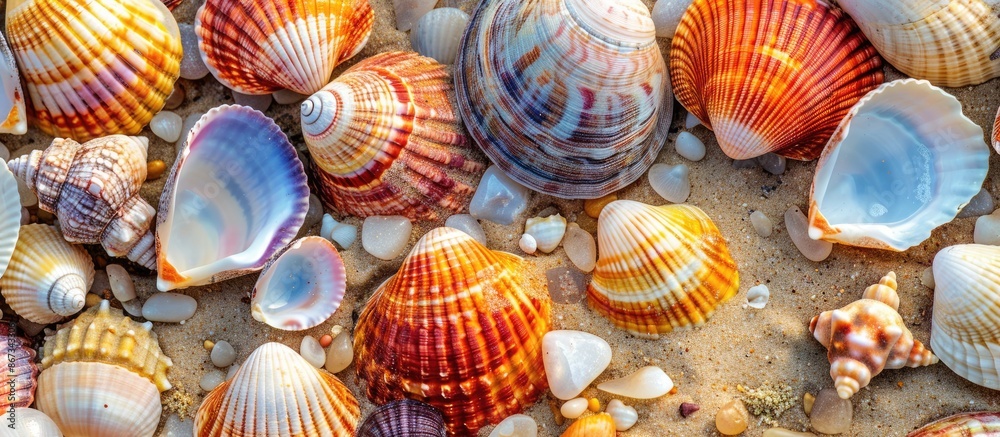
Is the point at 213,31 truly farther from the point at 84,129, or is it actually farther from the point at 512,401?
the point at 512,401

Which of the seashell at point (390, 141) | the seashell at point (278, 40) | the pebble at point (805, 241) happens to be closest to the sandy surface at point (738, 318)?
the pebble at point (805, 241)

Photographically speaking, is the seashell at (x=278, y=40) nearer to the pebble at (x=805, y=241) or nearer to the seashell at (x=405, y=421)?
the seashell at (x=405, y=421)

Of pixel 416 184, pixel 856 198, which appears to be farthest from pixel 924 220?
pixel 416 184

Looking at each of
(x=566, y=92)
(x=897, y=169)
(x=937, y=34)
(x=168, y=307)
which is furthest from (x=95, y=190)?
(x=937, y=34)

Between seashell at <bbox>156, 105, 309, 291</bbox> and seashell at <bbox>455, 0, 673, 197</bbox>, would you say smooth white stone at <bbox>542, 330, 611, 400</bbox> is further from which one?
seashell at <bbox>156, 105, 309, 291</bbox>

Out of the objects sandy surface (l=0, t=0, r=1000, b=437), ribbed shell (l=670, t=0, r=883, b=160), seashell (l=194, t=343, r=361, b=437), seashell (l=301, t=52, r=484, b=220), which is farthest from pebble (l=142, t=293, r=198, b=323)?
ribbed shell (l=670, t=0, r=883, b=160)
